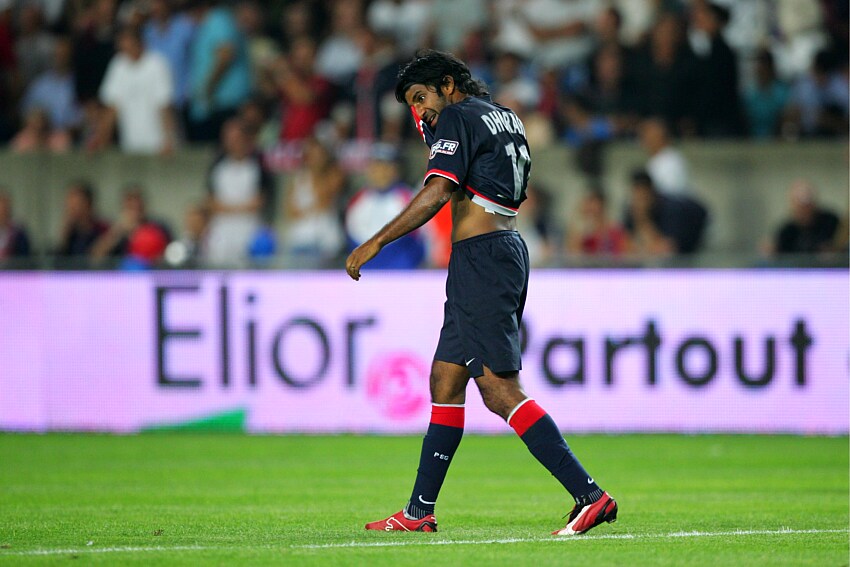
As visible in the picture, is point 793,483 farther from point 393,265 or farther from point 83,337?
point 83,337

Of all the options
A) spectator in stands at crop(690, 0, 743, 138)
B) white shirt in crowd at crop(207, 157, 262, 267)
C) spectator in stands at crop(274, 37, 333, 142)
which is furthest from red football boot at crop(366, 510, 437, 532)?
spectator in stands at crop(274, 37, 333, 142)

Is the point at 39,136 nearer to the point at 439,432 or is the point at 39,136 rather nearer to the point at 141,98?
the point at 141,98

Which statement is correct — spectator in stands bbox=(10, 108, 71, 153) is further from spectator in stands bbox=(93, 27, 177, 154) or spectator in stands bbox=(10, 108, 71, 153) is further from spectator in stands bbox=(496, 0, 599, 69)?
spectator in stands bbox=(496, 0, 599, 69)

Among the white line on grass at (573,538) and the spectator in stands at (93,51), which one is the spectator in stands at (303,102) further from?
the white line on grass at (573,538)

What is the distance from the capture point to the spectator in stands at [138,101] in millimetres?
17703

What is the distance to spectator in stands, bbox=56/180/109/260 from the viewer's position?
16.2 m

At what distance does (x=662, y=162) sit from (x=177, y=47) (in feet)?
20.9

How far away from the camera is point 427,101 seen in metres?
7.55

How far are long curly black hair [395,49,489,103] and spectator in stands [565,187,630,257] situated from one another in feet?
25.6

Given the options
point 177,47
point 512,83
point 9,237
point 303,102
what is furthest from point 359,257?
point 177,47

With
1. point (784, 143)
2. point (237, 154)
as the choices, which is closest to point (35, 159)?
point (237, 154)

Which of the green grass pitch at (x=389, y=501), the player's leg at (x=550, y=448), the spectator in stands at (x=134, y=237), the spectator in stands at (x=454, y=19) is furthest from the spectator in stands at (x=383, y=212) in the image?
the player's leg at (x=550, y=448)

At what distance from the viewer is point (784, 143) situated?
16.2 metres

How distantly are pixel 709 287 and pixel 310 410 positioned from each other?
13.5 feet
